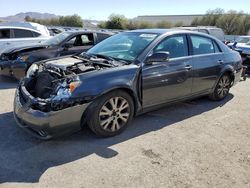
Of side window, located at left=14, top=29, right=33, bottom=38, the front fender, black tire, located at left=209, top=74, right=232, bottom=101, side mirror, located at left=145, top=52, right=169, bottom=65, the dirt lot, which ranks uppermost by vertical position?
side window, located at left=14, top=29, right=33, bottom=38

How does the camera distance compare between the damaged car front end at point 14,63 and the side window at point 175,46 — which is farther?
the damaged car front end at point 14,63

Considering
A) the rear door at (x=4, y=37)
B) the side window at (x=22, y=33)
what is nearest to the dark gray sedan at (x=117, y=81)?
the rear door at (x=4, y=37)

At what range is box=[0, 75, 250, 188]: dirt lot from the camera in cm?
318

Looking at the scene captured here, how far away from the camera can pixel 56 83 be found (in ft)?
12.8

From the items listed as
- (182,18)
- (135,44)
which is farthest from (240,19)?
(135,44)

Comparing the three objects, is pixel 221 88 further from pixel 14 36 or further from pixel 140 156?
pixel 14 36

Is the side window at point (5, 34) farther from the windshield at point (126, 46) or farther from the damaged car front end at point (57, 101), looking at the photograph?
the damaged car front end at point (57, 101)

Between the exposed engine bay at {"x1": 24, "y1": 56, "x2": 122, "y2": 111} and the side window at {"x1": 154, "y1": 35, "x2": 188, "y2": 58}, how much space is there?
0.93m

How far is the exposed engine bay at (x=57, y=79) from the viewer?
362 centimetres

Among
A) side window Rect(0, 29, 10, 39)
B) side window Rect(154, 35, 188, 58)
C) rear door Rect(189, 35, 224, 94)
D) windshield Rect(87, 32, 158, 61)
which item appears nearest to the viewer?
windshield Rect(87, 32, 158, 61)

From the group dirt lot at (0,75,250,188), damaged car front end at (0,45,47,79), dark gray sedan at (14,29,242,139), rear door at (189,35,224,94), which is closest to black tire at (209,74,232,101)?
dark gray sedan at (14,29,242,139)

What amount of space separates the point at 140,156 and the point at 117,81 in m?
1.12

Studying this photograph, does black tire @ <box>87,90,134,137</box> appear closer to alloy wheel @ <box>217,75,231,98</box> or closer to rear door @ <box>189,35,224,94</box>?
rear door @ <box>189,35,224,94</box>

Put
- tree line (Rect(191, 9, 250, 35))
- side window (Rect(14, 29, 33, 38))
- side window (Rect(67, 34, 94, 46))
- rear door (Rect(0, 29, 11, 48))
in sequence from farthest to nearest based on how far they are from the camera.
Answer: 1. tree line (Rect(191, 9, 250, 35))
2. side window (Rect(14, 29, 33, 38))
3. rear door (Rect(0, 29, 11, 48))
4. side window (Rect(67, 34, 94, 46))
